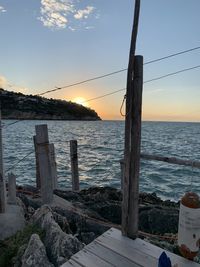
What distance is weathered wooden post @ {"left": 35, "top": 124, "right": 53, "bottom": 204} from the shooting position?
7613 mm

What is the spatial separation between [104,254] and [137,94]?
2.32m

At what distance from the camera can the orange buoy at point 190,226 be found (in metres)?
3.94

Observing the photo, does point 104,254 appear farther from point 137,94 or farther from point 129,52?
point 129,52

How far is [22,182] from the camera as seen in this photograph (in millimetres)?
17531

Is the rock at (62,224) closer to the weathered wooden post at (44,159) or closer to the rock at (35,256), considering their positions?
the rock at (35,256)

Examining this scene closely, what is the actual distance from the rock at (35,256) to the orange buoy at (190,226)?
208 centimetres

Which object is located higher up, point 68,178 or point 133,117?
point 133,117

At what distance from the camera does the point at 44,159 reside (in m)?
7.70

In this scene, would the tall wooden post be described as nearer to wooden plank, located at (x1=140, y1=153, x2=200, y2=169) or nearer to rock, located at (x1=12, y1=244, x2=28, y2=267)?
wooden plank, located at (x1=140, y1=153, x2=200, y2=169)

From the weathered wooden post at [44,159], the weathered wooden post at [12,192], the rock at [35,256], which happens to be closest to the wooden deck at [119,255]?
the rock at [35,256]

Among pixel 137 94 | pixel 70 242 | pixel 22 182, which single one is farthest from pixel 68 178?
pixel 137 94

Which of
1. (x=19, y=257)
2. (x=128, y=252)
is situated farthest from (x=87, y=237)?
(x=128, y=252)

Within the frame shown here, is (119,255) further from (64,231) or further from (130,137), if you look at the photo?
(64,231)

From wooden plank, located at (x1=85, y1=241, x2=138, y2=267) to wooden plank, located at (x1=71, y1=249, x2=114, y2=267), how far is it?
0.06 meters
